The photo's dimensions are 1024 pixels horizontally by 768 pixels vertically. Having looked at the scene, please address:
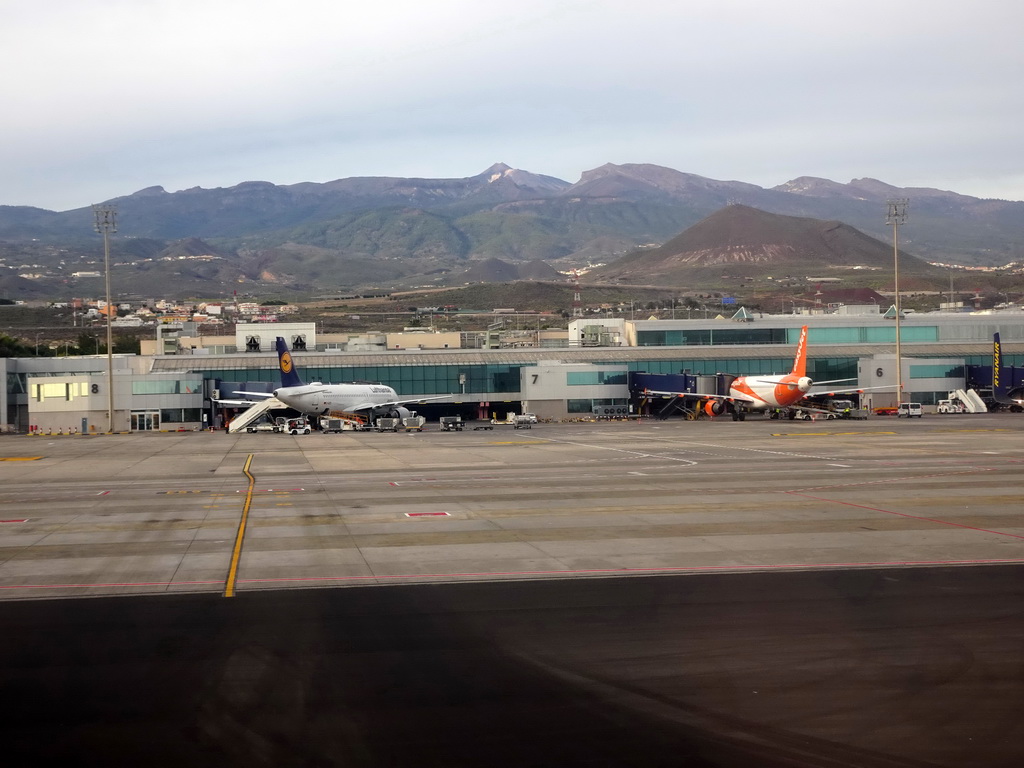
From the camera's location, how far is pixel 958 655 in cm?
1662

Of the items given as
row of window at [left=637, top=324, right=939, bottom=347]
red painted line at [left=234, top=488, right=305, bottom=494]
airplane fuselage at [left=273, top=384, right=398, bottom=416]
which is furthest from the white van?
red painted line at [left=234, top=488, right=305, bottom=494]

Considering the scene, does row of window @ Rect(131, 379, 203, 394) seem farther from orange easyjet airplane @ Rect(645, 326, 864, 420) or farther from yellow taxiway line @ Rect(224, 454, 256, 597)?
yellow taxiway line @ Rect(224, 454, 256, 597)

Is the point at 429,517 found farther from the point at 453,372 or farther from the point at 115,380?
the point at 453,372

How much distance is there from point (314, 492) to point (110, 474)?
633 inches

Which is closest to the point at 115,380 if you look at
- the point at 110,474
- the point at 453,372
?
the point at 453,372

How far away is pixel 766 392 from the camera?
9156cm

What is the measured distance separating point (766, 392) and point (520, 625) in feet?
251

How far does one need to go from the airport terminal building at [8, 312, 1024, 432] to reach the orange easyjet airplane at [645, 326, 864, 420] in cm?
1280

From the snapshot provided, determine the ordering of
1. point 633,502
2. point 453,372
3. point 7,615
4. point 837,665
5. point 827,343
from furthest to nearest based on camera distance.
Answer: point 827,343
point 453,372
point 633,502
point 7,615
point 837,665

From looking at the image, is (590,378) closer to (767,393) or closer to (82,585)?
(767,393)

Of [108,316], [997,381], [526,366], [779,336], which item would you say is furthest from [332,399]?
[997,381]

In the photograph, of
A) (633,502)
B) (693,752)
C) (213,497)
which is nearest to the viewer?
(693,752)

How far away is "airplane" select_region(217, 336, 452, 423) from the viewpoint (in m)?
90.4

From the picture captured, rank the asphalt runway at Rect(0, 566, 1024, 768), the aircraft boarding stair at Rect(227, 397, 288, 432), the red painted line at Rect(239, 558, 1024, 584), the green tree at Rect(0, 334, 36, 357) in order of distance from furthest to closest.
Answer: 1. the green tree at Rect(0, 334, 36, 357)
2. the aircraft boarding stair at Rect(227, 397, 288, 432)
3. the red painted line at Rect(239, 558, 1024, 584)
4. the asphalt runway at Rect(0, 566, 1024, 768)
